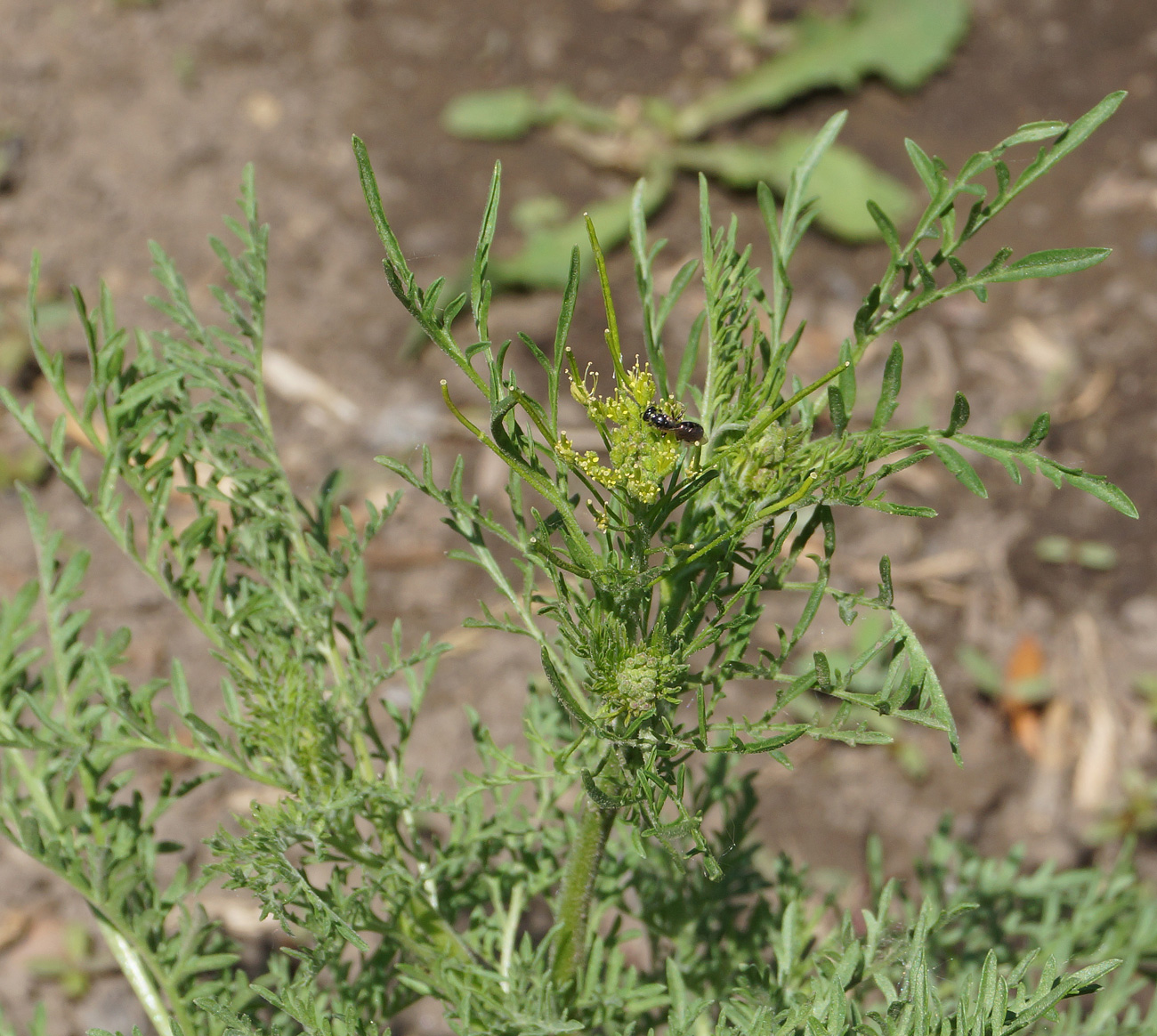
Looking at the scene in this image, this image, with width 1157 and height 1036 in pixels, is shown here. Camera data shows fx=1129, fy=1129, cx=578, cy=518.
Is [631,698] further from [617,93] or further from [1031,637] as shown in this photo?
[617,93]

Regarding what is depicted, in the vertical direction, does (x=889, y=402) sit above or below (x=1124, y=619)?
above

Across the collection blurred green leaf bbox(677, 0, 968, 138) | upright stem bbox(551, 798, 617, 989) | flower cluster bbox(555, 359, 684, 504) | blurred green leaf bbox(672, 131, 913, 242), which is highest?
blurred green leaf bbox(677, 0, 968, 138)

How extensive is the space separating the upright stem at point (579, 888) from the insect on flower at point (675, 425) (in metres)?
0.43

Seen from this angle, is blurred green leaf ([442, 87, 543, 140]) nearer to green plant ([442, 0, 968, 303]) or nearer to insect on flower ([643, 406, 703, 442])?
green plant ([442, 0, 968, 303])

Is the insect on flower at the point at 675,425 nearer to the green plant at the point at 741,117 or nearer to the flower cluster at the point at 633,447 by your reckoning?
the flower cluster at the point at 633,447

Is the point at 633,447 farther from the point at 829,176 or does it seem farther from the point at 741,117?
the point at 741,117

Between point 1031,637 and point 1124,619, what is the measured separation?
0.93 ft

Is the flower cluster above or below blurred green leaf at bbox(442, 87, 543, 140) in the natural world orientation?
below

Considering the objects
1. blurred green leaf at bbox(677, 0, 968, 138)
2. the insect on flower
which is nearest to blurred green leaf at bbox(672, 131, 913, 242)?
blurred green leaf at bbox(677, 0, 968, 138)

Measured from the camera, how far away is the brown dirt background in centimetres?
322

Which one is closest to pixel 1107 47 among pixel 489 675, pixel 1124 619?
pixel 1124 619

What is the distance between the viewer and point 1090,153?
4492 millimetres

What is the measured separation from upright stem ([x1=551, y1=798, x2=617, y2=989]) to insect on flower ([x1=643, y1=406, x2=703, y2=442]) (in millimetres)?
432

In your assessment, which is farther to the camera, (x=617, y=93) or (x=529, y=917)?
(x=617, y=93)
